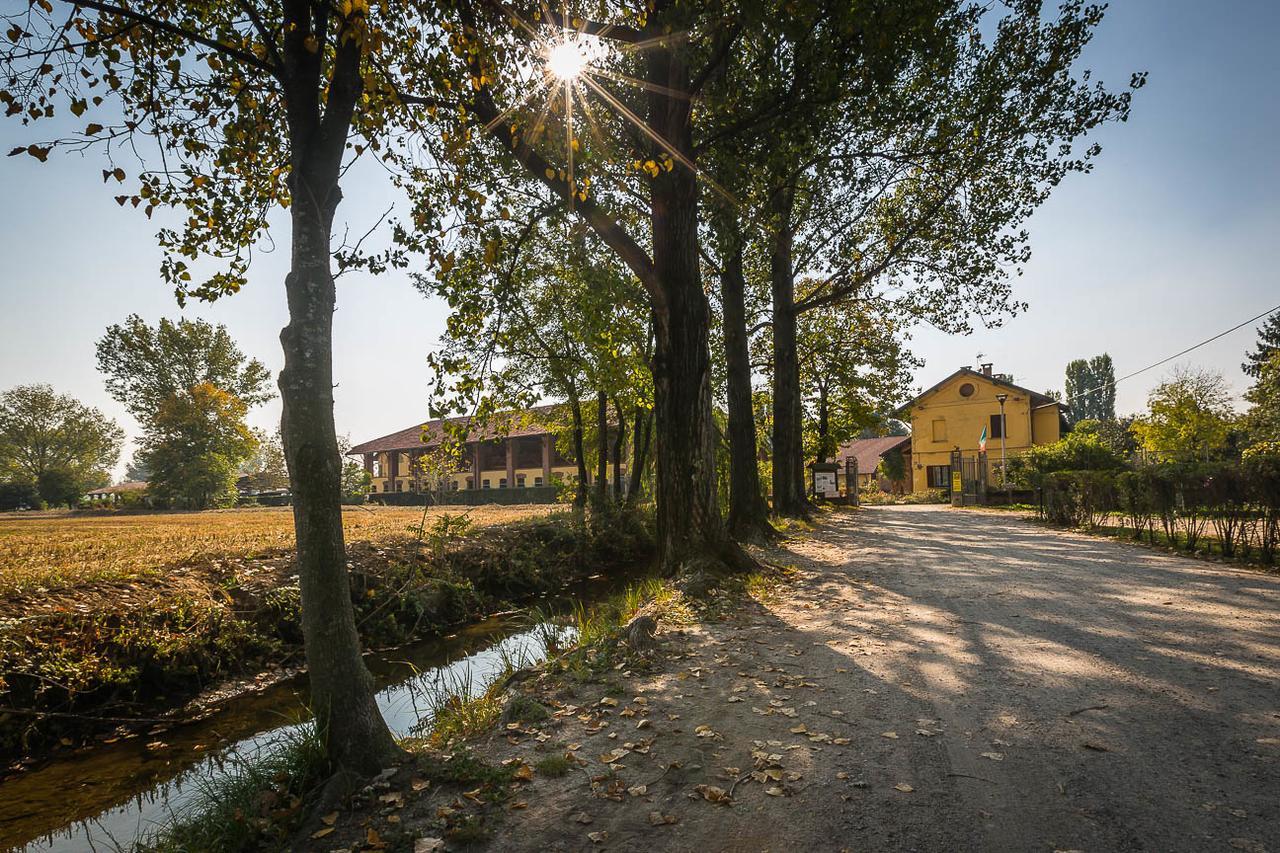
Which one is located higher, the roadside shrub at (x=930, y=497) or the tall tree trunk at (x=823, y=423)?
the tall tree trunk at (x=823, y=423)

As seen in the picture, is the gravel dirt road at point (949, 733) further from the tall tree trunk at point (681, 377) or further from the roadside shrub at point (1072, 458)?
the roadside shrub at point (1072, 458)

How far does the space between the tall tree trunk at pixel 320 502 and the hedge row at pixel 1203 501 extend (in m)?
11.2

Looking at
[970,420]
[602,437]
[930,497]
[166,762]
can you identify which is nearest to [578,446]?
[602,437]

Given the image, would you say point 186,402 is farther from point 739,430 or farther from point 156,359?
point 739,430

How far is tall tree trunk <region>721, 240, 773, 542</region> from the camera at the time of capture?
1337 cm

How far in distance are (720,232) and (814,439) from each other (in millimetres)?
23138

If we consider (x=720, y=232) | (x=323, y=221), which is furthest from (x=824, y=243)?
(x=323, y=221)

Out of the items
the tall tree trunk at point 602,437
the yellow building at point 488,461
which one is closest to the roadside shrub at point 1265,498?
the tall tree trunk at point 602,437

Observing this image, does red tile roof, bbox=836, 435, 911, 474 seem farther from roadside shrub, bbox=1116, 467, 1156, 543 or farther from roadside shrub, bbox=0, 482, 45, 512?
roadside shrub, bbox=0, 482, 45, 512

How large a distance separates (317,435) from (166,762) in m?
3.98

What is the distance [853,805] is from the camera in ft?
9.47

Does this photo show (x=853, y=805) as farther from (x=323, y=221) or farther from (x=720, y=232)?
(x=720, y=232)

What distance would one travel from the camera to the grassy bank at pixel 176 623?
18.2 feet

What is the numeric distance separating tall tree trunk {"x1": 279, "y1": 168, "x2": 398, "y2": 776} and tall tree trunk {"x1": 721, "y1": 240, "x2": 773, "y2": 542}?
9.95 meters
